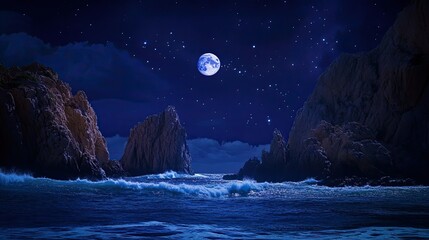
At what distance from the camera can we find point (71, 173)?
201 feet

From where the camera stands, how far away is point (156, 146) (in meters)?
150

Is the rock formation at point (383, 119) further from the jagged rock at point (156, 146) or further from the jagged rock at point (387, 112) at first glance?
the jagged rock at point (156, 146)

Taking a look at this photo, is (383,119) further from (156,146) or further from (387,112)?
(156,146)

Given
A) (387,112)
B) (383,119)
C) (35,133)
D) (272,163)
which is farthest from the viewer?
(272,163)

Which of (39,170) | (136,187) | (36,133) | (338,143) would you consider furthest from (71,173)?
(338,143)

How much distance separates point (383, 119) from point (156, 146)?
326 feet

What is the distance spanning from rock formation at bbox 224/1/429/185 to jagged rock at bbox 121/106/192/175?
73466 mm

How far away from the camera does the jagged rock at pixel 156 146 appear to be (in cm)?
14638

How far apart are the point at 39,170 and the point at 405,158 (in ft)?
199

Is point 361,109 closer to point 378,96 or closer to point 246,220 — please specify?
point 378,96

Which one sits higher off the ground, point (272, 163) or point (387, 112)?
point (387, 112)

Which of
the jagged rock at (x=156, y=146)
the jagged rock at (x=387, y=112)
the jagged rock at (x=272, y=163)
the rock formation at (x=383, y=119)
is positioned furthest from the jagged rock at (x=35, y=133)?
the jagged rock at (x=156, y=146)

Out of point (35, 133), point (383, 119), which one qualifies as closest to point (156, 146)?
point (35, 133)

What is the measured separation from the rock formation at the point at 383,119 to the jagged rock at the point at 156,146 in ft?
241
